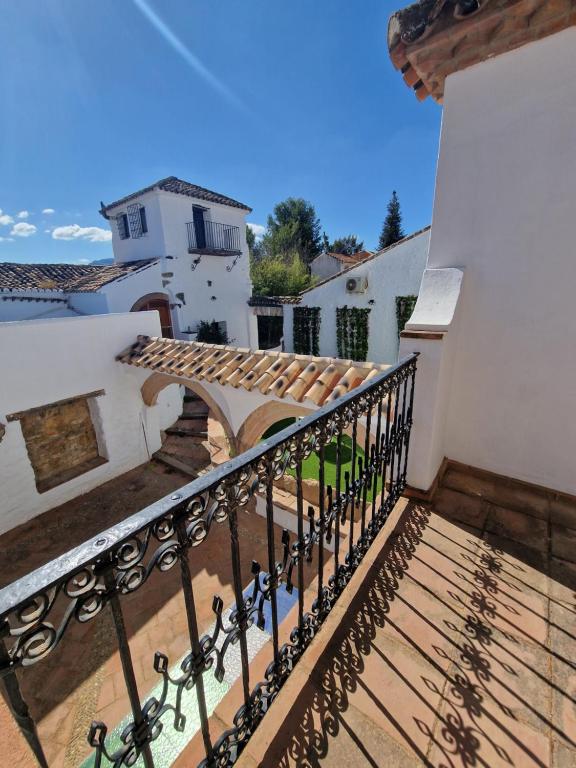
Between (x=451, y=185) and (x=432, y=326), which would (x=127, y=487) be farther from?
(x=451, y=185)

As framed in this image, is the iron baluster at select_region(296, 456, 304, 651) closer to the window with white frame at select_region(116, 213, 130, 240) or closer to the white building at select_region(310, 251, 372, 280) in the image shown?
the window with white frame at select_region(116, 213, 130, 240)

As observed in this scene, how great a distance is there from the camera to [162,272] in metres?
12.2

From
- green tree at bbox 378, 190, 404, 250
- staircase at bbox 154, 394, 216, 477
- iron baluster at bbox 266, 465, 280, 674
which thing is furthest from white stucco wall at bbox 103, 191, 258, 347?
green tree at bbox 378, 190, 404, 250

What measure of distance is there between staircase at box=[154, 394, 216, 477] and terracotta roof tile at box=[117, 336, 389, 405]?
285cm

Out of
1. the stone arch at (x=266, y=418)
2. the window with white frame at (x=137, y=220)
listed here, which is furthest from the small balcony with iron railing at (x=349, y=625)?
the window with white frame at (x=137, y=220)

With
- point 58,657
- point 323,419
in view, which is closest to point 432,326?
point 323,419

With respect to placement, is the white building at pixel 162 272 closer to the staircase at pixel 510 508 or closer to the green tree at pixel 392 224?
the staircase at pixel 510 508

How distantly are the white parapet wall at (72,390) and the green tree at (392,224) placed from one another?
28.4 m

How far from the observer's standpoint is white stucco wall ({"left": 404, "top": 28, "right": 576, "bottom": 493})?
2.53 m

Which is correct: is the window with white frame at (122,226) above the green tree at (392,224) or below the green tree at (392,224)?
below

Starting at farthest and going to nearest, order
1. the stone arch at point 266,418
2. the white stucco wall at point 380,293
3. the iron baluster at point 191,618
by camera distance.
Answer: the white stucco wall at point 380,293, the stone arch at point 266,418, the iron baluster at point 191,618

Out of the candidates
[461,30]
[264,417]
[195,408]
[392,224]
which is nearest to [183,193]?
[195,408]

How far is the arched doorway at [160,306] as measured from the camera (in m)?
11.8

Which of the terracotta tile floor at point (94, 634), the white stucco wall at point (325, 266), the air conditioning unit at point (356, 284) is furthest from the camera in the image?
the white stucco wall at point (325, 266)
